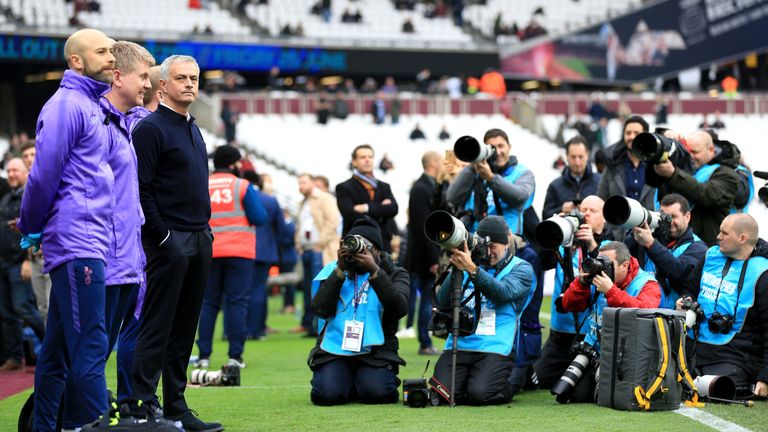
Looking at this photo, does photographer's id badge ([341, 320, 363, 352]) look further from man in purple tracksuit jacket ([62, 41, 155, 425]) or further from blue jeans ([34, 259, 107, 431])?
blue jeans ([34, 259, 107, 431])

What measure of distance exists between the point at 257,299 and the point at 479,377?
5.89 m

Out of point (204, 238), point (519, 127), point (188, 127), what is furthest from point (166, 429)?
point (519, 127)

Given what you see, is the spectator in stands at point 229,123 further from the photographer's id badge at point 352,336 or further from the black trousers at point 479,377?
the black trousers at point 479,377

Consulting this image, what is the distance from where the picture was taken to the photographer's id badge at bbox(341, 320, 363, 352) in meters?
8.45

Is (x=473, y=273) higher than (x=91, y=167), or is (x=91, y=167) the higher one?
(x=91, y=167)

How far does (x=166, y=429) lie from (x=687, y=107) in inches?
1393

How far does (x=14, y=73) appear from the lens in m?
42.8

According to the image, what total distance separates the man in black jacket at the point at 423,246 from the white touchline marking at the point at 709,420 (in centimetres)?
454

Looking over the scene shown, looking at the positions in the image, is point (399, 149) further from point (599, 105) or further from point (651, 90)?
point (651, 90)

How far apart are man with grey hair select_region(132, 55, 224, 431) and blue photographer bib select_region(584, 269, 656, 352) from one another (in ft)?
9.14

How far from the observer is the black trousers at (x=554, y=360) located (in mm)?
8992

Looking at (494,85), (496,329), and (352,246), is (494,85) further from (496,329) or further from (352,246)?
(352,246)

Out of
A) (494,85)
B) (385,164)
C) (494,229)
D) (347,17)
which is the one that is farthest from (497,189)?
(347,17)

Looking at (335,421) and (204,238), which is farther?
(335,421)
